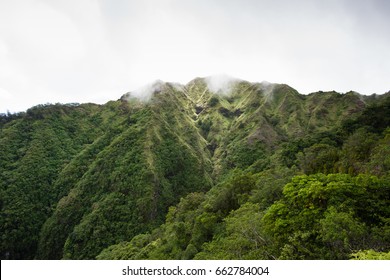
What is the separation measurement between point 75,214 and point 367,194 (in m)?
89.8

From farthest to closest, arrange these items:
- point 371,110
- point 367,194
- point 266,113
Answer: point 266,113
point 371,110
point 367,194

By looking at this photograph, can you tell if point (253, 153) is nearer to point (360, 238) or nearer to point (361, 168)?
point (361, 168)

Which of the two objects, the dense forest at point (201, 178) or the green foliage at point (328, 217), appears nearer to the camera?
the green foliage at point (328, 217)

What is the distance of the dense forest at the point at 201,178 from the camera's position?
2011cm

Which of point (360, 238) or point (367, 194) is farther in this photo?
point (367, 194)

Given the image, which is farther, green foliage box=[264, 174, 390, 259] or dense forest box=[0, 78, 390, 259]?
dense forest box=[0, 78, 390, 259]

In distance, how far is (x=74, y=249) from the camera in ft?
264

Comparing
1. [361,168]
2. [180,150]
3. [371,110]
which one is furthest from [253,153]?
[361,168]

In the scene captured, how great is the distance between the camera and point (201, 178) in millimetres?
110125

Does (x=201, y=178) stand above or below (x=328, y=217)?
below

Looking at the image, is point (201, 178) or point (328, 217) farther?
point (201, 178)

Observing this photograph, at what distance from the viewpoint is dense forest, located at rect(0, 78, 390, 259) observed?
20.1m
